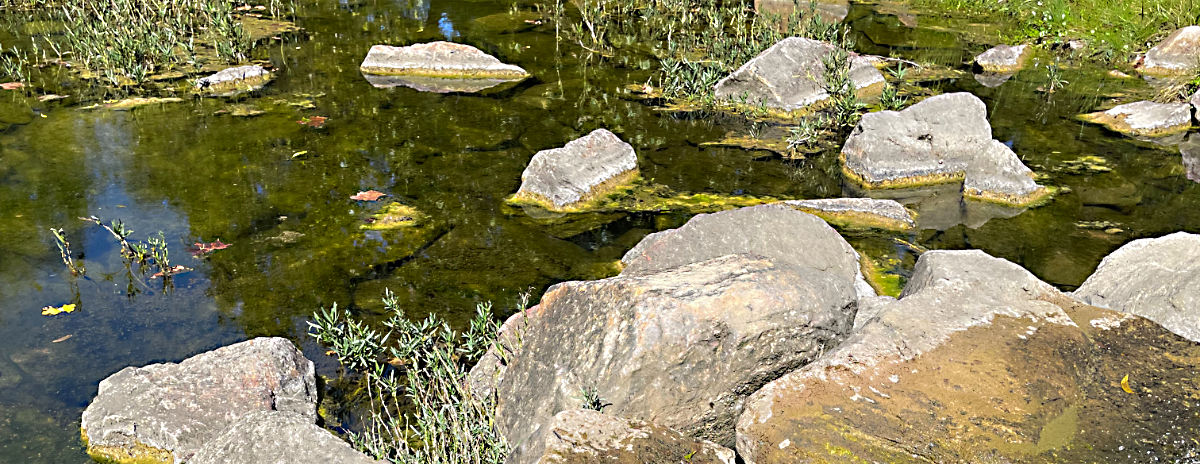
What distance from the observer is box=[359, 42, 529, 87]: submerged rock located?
9.92 m

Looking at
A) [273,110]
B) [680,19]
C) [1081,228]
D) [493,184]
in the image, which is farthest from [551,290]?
[680,19]

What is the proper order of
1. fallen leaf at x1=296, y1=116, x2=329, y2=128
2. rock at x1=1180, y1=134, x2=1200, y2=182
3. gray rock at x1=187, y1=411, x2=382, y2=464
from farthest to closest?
fallen leaf at x1=296, y1=116, x2=329, y2=128
rock at x1=1180, y1=134, x2=1200, y2=182
gray rock at x1=187, y1=411, x2=382, y2=464

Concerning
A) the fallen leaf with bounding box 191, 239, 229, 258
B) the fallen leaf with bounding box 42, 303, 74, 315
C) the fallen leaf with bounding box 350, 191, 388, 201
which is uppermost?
the fallen leaf with bounding box 350, 191, 388, 201

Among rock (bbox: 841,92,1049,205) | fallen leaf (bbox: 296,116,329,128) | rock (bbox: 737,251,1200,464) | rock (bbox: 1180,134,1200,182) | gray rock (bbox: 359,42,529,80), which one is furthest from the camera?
gray rock (bbox: 359,42,529,80)

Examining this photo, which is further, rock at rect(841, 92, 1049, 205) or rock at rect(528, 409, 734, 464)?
rock at rect(841, 92, 1049, 205)

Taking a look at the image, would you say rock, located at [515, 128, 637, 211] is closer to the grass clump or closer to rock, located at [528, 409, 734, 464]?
the grass clump

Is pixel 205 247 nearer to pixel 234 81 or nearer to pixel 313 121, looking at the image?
pixel 313 121

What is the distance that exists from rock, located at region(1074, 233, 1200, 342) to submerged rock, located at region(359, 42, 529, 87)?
6753 millimetres

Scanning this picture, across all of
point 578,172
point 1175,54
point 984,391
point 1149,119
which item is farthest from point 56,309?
point 1175,54

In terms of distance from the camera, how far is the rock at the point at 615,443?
9.63 feet

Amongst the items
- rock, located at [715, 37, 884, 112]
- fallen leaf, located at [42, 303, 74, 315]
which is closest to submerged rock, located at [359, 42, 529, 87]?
rock, located at [715, 37, 884, 112]

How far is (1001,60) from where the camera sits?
1074cm

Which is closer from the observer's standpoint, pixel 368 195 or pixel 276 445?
pixel 276 445

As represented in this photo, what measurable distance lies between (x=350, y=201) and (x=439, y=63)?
359 centimetres
